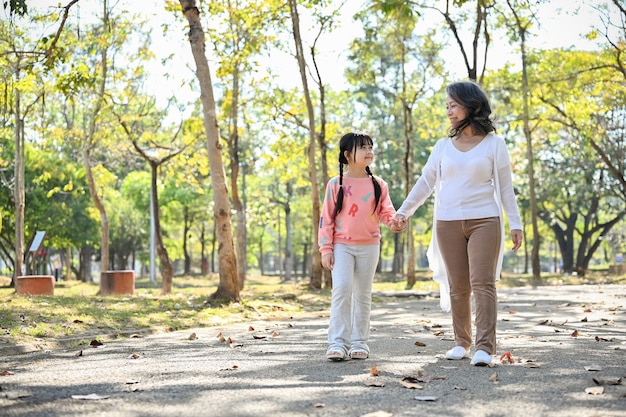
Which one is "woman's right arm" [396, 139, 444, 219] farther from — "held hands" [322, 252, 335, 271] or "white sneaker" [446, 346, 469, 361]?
"white sneaker" [446, 346, 469, 361]

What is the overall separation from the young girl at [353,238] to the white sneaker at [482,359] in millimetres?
1061

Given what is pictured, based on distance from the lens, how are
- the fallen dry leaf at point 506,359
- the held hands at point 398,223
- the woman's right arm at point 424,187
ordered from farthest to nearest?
the woman's right arm at point 424,187
the held hands at point 398,223
the fallen dry leaf at point 506,359

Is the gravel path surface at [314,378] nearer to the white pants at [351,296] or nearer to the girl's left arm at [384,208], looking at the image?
the white pants at [351,296]

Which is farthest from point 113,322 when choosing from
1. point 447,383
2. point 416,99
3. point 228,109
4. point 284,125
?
point 416,99

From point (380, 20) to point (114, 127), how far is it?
29.8 ft

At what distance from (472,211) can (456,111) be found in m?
0.81

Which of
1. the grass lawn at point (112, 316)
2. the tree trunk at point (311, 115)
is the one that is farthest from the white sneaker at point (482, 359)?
the tree trunk at point (311, 115)

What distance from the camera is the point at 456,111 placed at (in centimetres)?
642

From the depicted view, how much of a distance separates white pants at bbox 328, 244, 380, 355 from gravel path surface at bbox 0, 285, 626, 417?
0.22 metres

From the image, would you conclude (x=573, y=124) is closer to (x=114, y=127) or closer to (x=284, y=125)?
(x=284, y=125)

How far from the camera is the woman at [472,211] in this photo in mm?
6215

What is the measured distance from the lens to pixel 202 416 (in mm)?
4285

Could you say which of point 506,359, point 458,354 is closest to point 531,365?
point 506,359

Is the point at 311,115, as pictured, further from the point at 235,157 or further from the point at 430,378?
the point at 430,378
